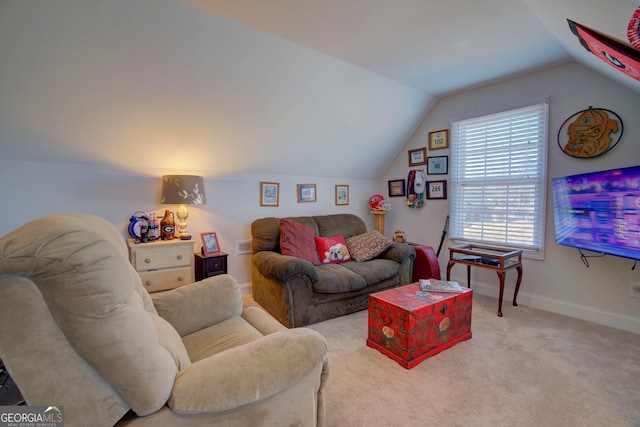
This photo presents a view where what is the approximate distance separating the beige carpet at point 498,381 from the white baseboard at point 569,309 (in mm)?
102

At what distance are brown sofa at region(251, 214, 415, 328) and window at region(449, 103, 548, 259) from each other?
3.28 ft

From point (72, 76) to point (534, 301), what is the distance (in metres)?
4.60

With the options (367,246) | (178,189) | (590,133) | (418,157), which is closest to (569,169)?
(590,133)

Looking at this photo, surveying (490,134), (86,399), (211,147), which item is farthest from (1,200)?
(490,134)

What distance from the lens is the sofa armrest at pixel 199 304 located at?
5.12 ft

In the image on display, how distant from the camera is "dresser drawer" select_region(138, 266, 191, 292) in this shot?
256 centimetres

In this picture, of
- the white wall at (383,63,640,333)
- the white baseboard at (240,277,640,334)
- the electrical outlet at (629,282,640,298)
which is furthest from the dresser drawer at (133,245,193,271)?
the electrical outlet at (629,282,640,298)

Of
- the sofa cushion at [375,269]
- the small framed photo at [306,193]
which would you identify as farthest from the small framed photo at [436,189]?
the small framed photo at [306,193]

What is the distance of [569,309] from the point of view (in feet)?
9.21

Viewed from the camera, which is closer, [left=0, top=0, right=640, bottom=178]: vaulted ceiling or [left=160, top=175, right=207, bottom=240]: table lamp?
[left=0, top=0, right=640, bottom=178]: vaulted ceiling

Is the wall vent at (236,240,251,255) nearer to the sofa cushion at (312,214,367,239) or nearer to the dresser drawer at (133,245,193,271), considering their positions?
the dresser drawer at (133,245,193,271)

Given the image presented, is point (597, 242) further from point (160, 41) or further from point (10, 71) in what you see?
point (10, 71)

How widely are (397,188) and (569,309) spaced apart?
2.43 m

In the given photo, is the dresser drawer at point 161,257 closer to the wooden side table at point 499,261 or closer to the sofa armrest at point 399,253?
the sofa armrest at point 399,253
